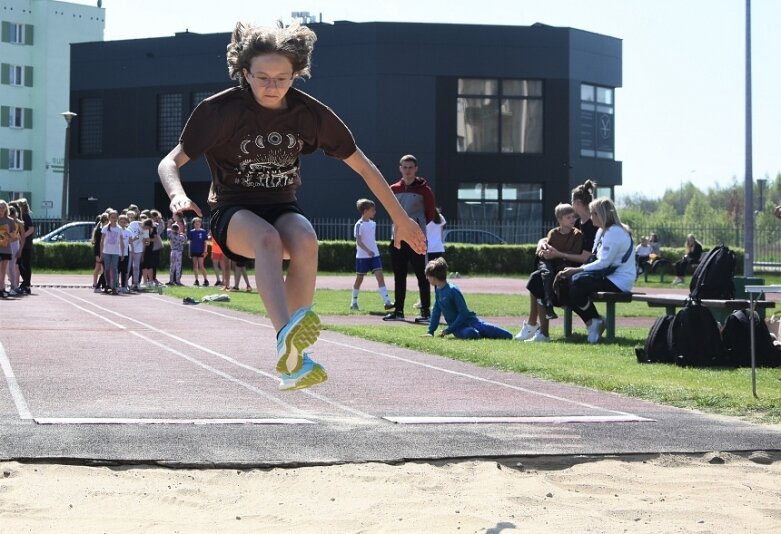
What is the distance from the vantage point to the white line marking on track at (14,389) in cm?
834

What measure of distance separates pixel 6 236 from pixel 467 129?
28.7 metres

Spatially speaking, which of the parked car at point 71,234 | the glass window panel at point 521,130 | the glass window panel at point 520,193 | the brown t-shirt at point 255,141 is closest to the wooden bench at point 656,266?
the glass window panel at point 520,193

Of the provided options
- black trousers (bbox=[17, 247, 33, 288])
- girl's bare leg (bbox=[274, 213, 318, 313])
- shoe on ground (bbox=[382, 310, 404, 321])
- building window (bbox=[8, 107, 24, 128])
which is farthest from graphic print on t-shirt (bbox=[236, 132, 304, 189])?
building window (bbox=[8, 107, 24, 128])

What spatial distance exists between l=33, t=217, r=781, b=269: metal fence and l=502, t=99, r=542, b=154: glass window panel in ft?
11.3

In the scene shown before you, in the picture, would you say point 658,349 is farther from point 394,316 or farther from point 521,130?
point 521,130

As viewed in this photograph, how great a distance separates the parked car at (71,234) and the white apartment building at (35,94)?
33392 mm

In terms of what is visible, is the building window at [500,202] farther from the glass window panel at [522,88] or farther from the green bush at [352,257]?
the green bush at [352,257]

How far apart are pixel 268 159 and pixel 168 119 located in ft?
151

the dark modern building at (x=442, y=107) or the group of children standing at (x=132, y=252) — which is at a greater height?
the dark modern building at (x=442, y=107)

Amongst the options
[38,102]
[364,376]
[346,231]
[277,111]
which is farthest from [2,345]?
[38,102]

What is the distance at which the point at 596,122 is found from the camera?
5081cm

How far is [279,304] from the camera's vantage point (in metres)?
6.27

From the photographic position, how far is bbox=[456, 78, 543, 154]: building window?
160 feet

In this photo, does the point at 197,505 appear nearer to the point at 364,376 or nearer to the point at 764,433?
the point at 764,433
